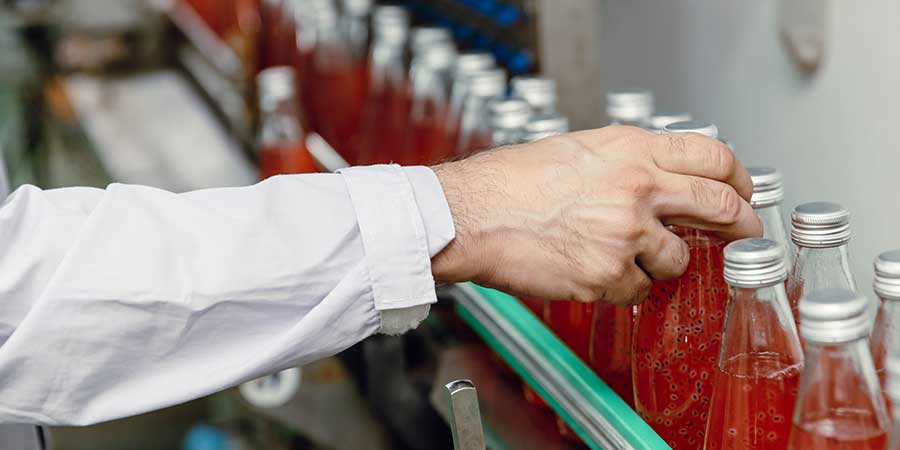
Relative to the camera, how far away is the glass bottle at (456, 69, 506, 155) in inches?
48.2

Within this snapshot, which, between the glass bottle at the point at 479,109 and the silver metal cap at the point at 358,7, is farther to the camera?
the silver metal cap at the point at 358,7

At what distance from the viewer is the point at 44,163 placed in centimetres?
266

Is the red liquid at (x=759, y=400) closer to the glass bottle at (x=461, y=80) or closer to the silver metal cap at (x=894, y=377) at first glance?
the silver metal cap at (x=894, y=377)

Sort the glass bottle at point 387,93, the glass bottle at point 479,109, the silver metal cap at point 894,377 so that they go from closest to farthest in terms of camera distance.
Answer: the silver metal cap at point 894,377, the glass bottle at point 479,109, the glass bottle at point 387,93

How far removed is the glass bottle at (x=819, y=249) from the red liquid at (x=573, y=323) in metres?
0.24

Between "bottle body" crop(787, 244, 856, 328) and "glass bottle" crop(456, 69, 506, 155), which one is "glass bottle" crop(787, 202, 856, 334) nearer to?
"bottle body" crop(787, 244, 856, 328)

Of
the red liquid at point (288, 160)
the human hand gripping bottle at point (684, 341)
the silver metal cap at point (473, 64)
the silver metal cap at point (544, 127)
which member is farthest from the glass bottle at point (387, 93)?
the human hand gripping bottle at point (684, 341)

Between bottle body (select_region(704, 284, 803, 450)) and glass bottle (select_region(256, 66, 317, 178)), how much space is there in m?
1.15

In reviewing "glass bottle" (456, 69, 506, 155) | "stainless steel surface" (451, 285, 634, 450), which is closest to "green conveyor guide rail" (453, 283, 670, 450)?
"stainless steel surface" (451, 285, 634, 450)

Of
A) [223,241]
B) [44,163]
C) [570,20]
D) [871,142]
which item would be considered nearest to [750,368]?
[223,241]

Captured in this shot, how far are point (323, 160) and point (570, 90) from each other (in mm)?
450

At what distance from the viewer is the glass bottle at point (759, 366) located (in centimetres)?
Answer: 66

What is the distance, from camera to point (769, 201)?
2.49ft

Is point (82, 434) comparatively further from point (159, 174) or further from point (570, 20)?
point (570, 20)
